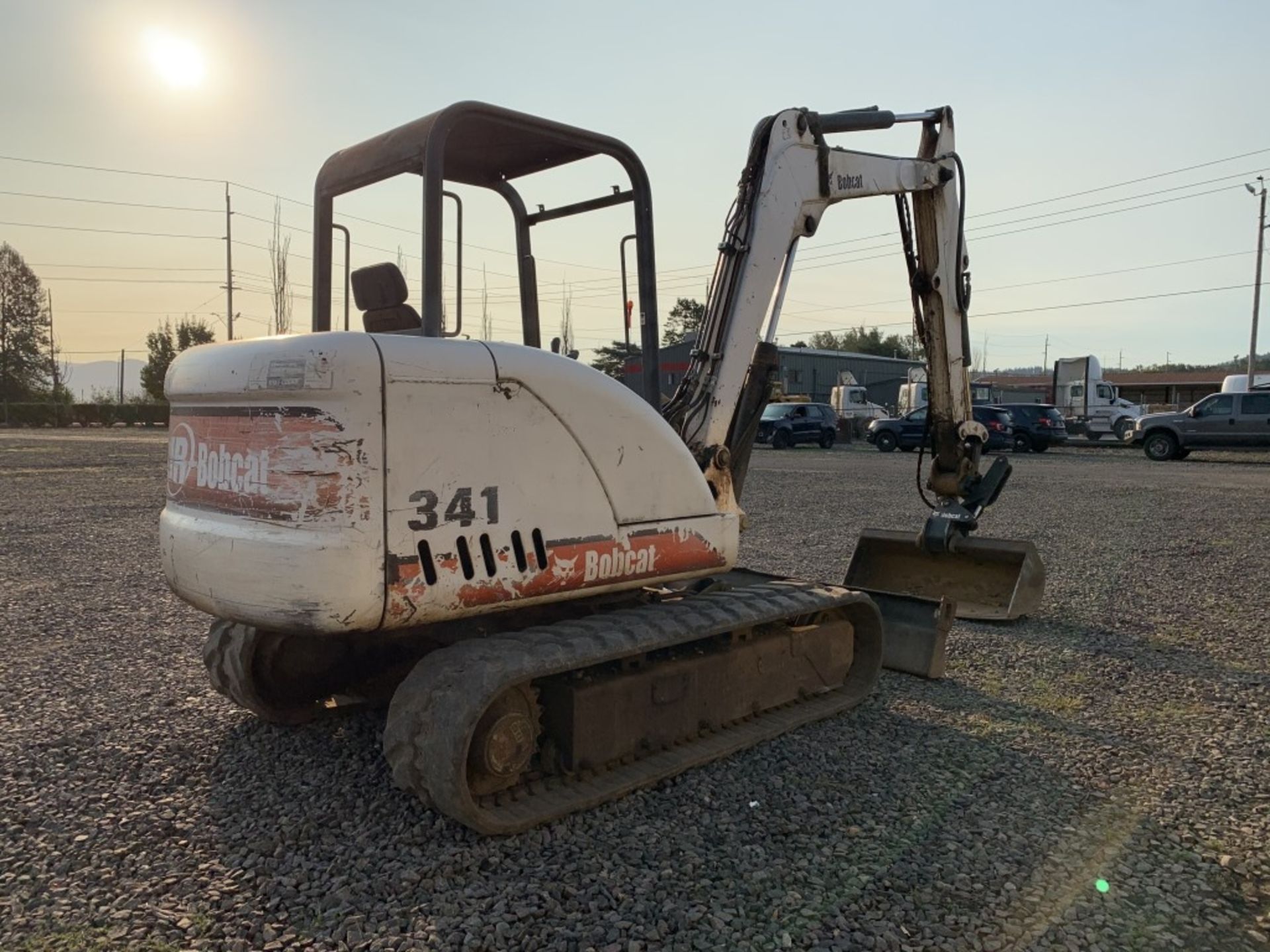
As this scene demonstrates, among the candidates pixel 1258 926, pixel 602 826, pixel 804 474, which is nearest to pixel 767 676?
pixel 602 826

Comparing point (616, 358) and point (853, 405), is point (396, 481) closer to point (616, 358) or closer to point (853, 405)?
point (616, 358)

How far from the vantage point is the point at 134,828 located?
3508mm

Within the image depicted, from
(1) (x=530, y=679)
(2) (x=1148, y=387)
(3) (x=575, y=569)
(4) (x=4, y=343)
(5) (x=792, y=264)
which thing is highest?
(4) (x=4, y=343)

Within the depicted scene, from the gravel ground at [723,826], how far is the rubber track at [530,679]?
0.34ft

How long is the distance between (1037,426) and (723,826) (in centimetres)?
Result: 2882

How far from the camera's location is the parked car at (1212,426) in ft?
80.7

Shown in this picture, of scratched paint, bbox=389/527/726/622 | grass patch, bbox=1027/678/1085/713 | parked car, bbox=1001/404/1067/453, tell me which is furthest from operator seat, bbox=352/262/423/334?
parked car, bbox=1001/404/1067/453

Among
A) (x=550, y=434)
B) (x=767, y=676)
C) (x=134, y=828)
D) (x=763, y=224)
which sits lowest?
(x=134, y=828)

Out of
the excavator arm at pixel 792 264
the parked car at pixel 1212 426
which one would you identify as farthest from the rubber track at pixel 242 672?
the parked car at pixel 1212 426

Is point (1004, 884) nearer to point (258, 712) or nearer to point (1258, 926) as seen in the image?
point (1258, 926)

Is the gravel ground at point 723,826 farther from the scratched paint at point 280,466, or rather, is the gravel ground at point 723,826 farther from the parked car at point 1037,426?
the parked car at point 1037,426

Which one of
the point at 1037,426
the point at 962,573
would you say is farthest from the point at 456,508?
the point at 1037,426

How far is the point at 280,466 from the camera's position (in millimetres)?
3266

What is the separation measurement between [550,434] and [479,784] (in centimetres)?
137
